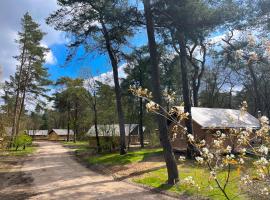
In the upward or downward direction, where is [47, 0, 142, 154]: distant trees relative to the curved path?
upward

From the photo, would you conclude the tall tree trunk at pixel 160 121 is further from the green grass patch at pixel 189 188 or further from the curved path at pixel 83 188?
the curved path at pixel 83 188

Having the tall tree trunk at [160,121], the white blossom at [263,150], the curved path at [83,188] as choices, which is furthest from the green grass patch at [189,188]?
the white blossom at [263,150]

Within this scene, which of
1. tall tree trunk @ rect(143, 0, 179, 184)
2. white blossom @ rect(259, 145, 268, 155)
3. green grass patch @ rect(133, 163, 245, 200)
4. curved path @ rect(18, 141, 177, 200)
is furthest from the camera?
tall tree trunk @ rect(143, 0, 179, 184)

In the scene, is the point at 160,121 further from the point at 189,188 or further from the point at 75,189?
the point at 75,189

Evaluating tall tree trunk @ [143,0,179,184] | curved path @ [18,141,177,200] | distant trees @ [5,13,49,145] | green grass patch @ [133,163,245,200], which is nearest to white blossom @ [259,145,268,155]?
green grass patch @ [133,163,245,200]

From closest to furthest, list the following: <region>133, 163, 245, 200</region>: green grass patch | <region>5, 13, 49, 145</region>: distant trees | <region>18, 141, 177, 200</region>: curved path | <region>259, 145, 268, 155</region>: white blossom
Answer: <region>259, 145, 268, 155</region>: white blossom < <region>133, 163, 245, 200</region>: green grass patch < <region>18, 141, 177, 200</region>: curved path < <region>5, 13, 49, 145</region>: distant trees

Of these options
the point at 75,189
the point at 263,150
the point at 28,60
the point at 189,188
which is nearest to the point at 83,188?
the point at 75,189

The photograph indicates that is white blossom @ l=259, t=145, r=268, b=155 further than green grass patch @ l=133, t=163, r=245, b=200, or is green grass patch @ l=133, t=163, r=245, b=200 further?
green grass patch @ l=133, t=163, r=245, b=200

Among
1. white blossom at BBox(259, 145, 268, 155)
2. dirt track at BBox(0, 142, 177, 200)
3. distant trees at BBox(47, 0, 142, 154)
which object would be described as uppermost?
distant trees at BBox(47, 0, 142, 154)

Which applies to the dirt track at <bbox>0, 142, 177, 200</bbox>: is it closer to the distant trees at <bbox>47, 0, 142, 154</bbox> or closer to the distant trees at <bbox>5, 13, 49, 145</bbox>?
the distant trees at <bbox>47, 0, 142, 154</bbox>

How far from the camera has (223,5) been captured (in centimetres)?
Result: 1590

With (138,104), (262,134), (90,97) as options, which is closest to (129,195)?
(262,134)

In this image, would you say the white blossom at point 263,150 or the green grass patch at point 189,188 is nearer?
the white blossom at point 263,150

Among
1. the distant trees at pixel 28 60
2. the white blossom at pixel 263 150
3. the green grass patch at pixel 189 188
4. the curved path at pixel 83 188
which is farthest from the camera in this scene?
the distant trees at pixel 28 60
